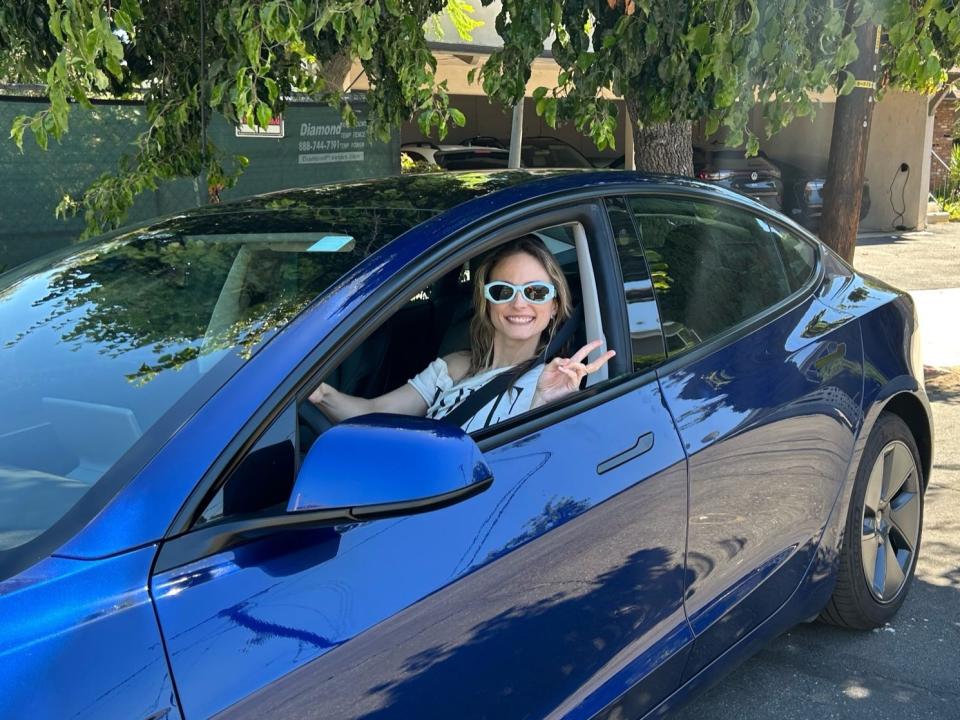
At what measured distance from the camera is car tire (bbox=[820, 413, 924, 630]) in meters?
3.34

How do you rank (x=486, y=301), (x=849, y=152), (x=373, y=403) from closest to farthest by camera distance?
1. (x=373, y=403)
2. (x=486, y=301)
3. (x=849, y=152)

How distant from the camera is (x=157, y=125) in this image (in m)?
4.98

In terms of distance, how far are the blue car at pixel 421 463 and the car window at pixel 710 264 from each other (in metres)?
0.01

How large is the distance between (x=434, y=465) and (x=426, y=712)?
464 millimetres

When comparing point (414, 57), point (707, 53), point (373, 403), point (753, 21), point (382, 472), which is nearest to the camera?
point (382, 472)

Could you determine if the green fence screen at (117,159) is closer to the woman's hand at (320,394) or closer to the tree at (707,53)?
the tree at (707,53)

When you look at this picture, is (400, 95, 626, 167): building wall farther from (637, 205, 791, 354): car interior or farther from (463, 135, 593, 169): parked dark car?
(637, 205, 791, 354): car interior

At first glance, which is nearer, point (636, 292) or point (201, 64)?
point (636, 292)

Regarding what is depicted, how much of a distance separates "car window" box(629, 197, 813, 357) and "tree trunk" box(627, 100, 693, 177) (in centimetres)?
270

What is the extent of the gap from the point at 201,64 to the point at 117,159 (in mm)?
3171

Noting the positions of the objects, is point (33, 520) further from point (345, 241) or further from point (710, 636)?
point (710, 636)

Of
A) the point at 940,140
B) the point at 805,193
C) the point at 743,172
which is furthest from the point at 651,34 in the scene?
the point at 940,140

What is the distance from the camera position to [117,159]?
25.1ft

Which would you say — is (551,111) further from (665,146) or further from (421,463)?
(421,463)
